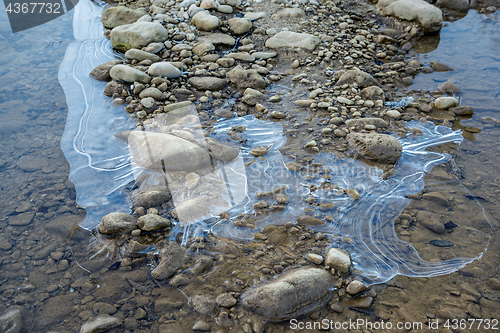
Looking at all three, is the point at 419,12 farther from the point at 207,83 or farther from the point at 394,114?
Answer: the point at 207,83

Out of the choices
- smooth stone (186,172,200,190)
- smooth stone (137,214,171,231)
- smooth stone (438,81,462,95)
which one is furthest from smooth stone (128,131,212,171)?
smooth stone (438,81,462,95)

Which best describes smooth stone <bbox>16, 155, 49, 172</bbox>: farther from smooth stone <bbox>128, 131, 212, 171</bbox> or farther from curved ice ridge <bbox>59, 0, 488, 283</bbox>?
smooth stone <bbox>128, 131, 212, 171</bbox>

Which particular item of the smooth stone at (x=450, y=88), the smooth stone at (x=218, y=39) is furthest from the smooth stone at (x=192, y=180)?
the smooth stone at (x=450, y=88)

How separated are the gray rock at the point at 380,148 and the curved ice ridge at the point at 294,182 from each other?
0.37 ft

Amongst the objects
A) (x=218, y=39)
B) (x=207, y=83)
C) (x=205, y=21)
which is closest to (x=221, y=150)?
(x=207, y=83)

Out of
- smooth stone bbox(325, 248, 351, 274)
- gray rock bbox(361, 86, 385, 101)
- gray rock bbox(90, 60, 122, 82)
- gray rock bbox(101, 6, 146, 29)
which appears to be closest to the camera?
smooth stone bbox(325, 248, 351, 274)

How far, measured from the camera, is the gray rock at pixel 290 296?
6.48 feet

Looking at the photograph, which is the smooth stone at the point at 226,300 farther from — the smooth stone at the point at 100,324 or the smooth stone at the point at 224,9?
the smooth stone at the point at 224,9

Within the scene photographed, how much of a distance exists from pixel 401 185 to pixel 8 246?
3348 mm

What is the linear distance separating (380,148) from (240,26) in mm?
3354

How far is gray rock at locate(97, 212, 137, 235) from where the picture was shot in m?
2.51

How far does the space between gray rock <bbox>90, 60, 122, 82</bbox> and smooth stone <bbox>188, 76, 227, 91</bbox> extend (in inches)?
49.6

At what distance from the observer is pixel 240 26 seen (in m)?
5.32

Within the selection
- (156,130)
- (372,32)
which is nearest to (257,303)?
(156,130)
